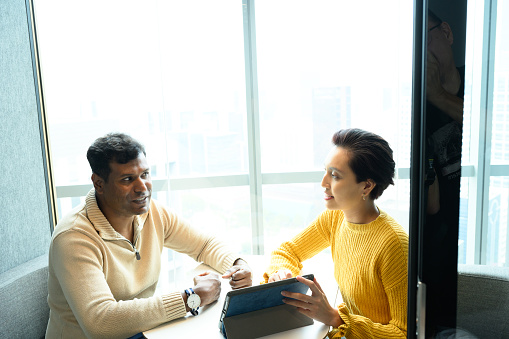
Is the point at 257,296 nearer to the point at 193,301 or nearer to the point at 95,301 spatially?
the point at 193,301

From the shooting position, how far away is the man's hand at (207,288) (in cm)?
146

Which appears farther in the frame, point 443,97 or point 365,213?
point 365,213

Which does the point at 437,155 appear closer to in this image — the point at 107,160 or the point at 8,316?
the point at 107,160

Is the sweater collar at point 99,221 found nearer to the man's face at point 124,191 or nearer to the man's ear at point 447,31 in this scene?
the man's face at point 124,191

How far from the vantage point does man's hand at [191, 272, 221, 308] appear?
4.81 feet

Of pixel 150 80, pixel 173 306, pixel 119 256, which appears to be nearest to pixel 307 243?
pixel 173 306

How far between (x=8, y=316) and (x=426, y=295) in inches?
63.2

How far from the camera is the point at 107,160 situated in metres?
1.61

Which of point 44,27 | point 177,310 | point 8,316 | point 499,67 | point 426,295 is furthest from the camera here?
point 44,27

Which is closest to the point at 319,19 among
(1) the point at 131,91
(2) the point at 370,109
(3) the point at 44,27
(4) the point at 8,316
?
(2) the point at 370,109

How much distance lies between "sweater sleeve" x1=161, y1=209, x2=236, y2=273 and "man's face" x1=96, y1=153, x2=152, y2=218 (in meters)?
0.25

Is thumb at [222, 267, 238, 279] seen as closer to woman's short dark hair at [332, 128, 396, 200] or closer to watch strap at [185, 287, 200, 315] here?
watch strap at [185, 287, 200, 315]

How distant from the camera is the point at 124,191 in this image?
161 centimetres

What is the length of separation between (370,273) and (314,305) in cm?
24
